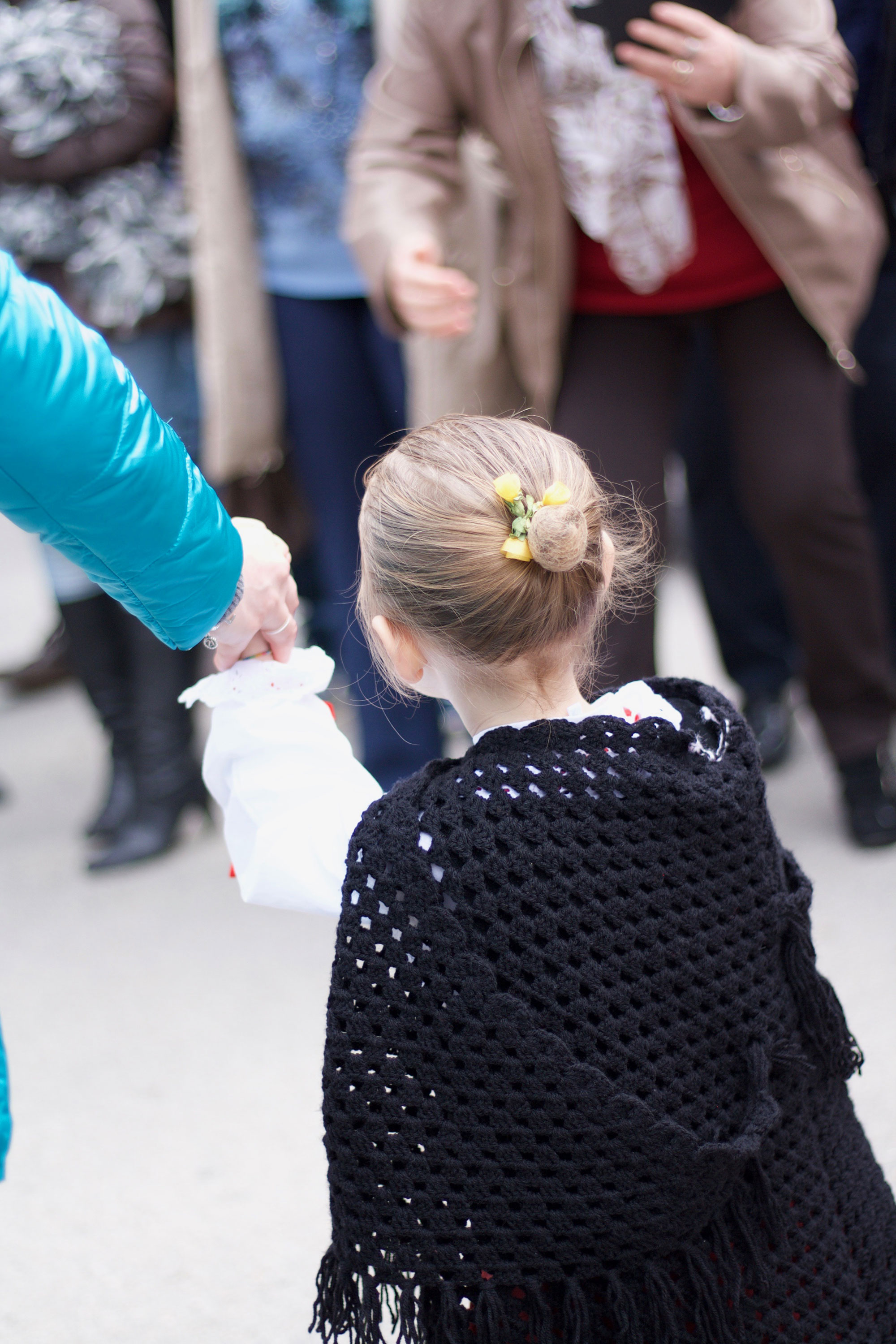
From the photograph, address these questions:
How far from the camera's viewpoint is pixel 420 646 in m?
1.27

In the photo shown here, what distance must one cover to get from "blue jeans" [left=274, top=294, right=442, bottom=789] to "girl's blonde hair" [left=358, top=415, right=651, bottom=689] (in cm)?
145

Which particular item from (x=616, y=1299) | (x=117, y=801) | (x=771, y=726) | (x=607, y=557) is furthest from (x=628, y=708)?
(x=117, y=801)

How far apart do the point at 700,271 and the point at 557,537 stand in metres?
1.36

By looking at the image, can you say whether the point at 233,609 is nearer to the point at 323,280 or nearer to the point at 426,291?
the point at 426,291

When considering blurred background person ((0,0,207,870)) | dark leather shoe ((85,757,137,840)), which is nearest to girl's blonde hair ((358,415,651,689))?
blurred background person ((0,0,207,870))

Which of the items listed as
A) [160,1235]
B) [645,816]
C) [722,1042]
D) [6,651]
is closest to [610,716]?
[645,816]

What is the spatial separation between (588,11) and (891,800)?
4.92 ft

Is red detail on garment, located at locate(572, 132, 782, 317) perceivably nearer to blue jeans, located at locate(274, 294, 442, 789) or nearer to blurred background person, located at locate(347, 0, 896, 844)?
blurred background person, located at locate(347, 0, 896, 844)

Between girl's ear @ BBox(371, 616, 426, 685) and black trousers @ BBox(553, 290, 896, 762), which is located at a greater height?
girl's ear @ BBox(371, 616, 426, 685)

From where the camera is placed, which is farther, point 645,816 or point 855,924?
point 855,924

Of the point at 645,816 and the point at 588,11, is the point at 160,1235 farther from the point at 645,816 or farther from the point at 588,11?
the point at 588,11

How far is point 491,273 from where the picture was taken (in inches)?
97.6

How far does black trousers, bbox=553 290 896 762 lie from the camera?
233cm

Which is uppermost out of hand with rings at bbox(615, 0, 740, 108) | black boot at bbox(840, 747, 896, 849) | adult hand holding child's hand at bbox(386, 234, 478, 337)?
hand with rings at bbox(615, 0, 740, 108)
